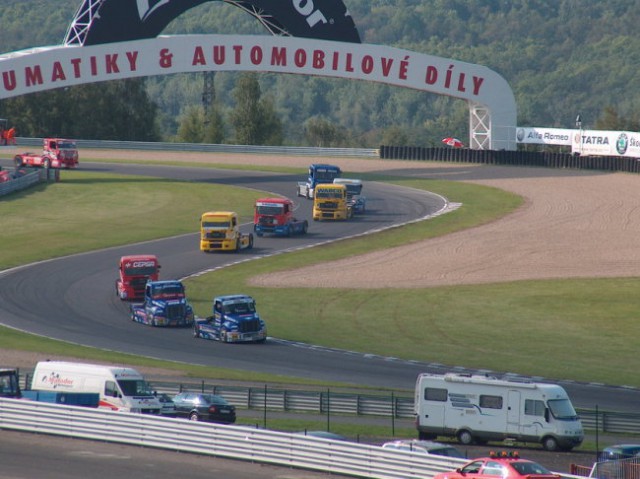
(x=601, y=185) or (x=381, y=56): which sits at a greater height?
(x=381, y=56)

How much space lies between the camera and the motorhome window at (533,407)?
32.4 meters

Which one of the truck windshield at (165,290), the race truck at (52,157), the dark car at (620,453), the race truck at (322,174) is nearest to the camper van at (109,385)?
the dark car at (620,453)

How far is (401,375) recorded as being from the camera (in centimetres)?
4109

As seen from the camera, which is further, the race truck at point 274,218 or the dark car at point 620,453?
the race truck at point 274,218

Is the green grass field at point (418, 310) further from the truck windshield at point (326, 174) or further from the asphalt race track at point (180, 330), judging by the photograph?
the truck windshield at point (326, 174)

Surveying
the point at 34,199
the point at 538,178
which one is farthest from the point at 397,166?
the point at 34,199

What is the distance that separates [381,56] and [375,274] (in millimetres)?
28994

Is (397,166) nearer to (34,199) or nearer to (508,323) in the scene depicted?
(34,199)

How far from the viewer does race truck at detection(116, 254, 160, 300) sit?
52312 mm

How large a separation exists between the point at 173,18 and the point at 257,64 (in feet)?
20.9

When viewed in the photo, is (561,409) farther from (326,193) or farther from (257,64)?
(257,64)

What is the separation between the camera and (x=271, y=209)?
68.8 m

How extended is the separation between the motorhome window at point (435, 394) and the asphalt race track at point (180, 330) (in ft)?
Answer: 19.5

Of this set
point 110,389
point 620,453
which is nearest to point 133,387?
point 110,389
